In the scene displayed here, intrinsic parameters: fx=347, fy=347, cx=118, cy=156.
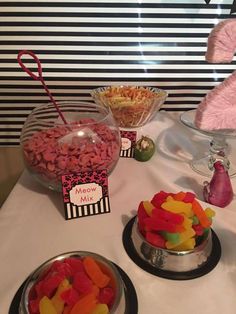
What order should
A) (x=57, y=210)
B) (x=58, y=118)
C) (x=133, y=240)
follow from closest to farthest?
1. (x=133, y=240)
2. (x=57, y=210)
3. (x=58, y=118)

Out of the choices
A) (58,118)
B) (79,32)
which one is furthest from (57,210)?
(79,32)

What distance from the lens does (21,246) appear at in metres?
0.73

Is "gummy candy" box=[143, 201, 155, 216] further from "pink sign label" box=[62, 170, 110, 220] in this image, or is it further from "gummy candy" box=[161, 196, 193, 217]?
Result: "pink sign label" box=[62, 170, 110, 220]

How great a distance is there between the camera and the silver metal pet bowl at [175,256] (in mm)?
646

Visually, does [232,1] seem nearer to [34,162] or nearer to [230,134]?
[230,134]

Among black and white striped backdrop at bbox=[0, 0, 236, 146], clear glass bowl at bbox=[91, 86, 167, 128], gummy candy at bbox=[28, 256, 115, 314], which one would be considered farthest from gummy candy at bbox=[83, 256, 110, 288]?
black and white striped backdrop at bbox=[0, 0, 236, 146]

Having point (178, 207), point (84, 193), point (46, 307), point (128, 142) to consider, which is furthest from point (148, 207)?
point (128, 142)

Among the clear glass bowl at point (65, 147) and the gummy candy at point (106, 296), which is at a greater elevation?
the clear glass bowl at point (65, 147)

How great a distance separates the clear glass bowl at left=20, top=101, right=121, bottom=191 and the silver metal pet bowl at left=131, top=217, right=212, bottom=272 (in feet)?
0.80

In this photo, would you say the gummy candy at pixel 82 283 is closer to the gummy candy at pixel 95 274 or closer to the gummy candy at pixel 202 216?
the gummy candy at pixel 95 274

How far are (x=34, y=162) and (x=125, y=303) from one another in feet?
1.37

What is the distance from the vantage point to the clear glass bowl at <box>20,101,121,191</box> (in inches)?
32.4

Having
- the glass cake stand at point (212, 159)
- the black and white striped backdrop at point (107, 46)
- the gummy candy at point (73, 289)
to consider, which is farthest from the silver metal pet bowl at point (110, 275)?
the black and white striped backdrop at point (107, 46)

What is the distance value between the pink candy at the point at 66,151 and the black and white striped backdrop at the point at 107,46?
64cm
